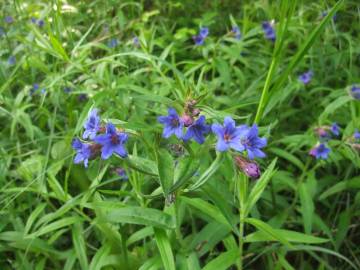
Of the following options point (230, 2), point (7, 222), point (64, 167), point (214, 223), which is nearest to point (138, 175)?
point (214, 223)

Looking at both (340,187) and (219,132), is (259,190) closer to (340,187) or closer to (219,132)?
(219,132)

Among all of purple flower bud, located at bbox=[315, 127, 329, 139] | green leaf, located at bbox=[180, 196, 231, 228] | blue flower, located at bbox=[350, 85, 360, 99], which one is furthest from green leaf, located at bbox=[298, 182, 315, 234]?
blue flower, located at bbox=[350, 85, 360, 99]

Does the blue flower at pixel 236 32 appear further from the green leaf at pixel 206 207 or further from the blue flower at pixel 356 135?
the green leaf at pixel 206 207

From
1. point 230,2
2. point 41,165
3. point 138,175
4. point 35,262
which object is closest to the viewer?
point 138,175

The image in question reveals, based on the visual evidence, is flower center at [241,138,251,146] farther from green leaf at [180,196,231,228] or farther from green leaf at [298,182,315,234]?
green leaf at [298,182,315,234]

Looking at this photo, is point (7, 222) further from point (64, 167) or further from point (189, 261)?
point (189, 261)
